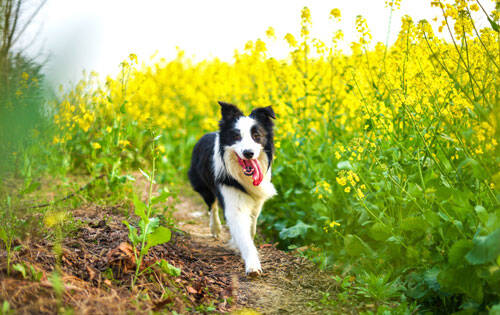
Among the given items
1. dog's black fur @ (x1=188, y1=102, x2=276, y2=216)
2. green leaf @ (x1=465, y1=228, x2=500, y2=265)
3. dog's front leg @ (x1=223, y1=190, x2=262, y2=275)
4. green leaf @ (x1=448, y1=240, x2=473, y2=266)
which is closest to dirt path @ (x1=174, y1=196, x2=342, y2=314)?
dog's front leg @ (x1=223, y1=190, x2=262, y2=275)

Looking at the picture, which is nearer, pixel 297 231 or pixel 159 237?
pixel 159 237

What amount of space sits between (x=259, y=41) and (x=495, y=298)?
3647mm

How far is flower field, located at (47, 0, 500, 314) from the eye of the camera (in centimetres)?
230

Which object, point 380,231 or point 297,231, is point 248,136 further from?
point 380,231

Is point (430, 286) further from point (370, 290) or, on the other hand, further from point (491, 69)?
point (491, 69)

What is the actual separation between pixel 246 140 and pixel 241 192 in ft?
1.86

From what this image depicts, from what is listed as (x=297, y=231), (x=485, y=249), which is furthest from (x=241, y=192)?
(x=485, y=249)

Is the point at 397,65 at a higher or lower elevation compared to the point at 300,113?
higher

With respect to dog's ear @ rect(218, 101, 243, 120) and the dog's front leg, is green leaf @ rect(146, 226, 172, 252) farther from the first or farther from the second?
dog's ear @ rect(218, 101, 243, 120)

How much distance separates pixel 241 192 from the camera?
13.2 ft

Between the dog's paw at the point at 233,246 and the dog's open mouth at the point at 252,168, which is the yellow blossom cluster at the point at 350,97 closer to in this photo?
the dog's open mouth at the point at 252,168

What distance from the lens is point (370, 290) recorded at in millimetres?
2674

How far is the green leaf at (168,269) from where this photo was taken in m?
2.69

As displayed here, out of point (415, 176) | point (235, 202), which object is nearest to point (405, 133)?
point (415, 176)
